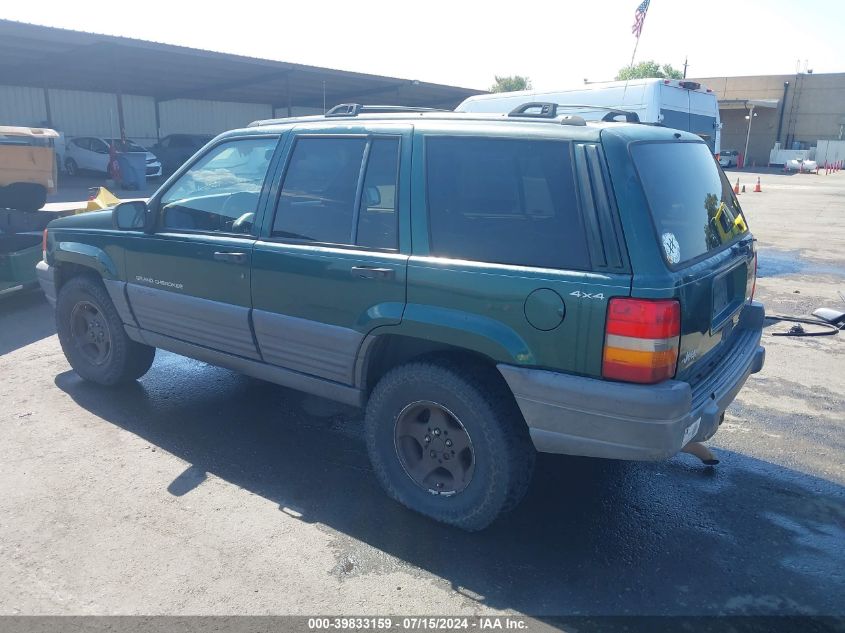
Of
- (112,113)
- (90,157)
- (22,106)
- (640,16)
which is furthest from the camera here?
(112,113)

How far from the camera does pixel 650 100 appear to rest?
9680 millimetres

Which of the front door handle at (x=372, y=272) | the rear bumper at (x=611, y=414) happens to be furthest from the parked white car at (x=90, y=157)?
the rear bumper at (x=611, y=414)

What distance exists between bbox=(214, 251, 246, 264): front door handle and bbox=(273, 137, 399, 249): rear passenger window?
274mm

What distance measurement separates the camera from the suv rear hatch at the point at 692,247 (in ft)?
9.11

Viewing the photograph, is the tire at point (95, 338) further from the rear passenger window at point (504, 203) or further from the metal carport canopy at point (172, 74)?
the metal carport canopy at point (172, 74)

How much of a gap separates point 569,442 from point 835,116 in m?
64.6

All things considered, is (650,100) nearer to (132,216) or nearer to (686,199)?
(686,199)

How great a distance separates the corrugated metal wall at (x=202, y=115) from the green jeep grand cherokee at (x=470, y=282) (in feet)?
107

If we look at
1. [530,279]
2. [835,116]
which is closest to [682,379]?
[530,279]

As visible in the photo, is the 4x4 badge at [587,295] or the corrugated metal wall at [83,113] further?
the corrugated metal wall at [83,113]

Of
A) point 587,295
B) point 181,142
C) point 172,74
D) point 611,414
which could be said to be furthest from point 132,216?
point 181,142

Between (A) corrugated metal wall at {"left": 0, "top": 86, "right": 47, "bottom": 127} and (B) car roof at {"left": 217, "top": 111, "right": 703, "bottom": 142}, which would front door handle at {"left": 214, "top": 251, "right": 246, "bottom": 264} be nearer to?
(B) car roof at {"left": 217, "top": 111, "right": 703, "bottom": 142}

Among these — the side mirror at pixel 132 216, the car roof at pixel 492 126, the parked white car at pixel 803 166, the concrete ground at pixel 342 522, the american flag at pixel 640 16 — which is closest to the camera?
the concrete ground at pixel 342 522

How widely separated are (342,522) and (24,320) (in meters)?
5.38
